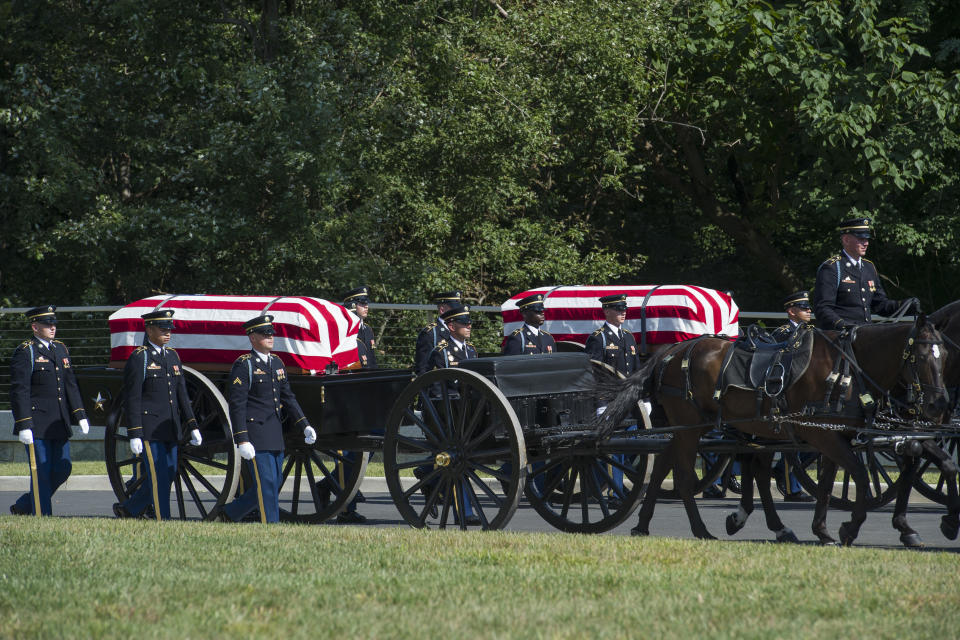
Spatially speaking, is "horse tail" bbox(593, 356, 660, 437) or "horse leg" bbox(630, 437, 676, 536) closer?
"horse tail" bbox(593, 356, 660, 437)

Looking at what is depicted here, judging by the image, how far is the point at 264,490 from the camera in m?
9.63

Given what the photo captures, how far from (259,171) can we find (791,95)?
8443 mm

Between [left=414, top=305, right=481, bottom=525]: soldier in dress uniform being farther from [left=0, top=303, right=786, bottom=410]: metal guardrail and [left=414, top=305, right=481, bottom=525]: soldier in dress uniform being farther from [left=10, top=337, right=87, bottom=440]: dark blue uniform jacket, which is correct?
[left=0, top=303, right=786, bottom=410]: metal guardrail

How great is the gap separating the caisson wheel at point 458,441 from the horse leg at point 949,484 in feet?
8.76

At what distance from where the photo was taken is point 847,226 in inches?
370

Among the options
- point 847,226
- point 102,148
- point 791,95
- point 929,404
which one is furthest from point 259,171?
point 929,404

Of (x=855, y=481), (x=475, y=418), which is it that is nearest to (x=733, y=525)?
(x=855, y=481)

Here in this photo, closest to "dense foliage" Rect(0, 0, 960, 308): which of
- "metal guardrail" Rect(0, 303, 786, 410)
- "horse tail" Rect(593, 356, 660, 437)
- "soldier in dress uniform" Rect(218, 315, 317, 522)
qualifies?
"metal guardrail" Rect(0, 303, 786, 410)

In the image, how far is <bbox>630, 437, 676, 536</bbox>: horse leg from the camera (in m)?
9.32

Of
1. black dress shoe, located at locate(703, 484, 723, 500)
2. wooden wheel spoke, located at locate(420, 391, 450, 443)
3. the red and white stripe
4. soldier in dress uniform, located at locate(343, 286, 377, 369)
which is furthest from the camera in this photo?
black dress shoe, located at locate(703, 484, 723, 500)

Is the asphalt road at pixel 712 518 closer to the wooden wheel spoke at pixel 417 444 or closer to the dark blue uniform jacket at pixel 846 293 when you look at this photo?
the wooden wheel spoke at pixel 417 444

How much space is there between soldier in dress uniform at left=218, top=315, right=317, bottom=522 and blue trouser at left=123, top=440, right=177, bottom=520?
63cm

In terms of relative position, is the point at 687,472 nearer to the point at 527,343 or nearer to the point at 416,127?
the point at 527,343

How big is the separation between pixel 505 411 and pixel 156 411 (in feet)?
9.58
